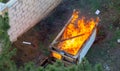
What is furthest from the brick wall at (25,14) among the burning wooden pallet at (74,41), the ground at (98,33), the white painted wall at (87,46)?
the white painted wall at (87,46)

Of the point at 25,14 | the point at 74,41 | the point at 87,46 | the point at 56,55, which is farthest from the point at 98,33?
the point at 25,14

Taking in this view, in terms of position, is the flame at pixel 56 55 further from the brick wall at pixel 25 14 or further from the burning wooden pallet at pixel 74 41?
the brick wall at pixel 25 14

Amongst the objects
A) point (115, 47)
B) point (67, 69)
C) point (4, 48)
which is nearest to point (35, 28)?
point (115, 47)

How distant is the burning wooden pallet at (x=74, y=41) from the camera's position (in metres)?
7.23

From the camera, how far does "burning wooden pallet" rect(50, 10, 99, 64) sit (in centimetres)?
723

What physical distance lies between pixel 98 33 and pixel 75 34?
0.88 metres

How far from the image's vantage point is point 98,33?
8328mm

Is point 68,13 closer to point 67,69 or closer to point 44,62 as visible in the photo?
point 44,62

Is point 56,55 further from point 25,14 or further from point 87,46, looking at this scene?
point 25,14

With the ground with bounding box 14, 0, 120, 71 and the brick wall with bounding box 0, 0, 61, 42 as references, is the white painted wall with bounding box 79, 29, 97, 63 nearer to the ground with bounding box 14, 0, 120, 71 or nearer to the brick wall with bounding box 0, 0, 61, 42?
the ground with bounding box 14, 0, 120, 71

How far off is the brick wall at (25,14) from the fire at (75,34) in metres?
1.11

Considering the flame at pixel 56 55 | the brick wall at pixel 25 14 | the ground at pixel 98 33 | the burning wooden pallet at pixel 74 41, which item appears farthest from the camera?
the ground at pixel 98 33

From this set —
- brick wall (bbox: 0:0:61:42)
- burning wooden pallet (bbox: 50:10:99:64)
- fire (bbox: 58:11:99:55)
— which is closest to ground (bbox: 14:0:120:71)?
brick wall (bbox: 0:0:61:42)

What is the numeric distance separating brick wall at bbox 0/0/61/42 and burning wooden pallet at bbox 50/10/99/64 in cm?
108
